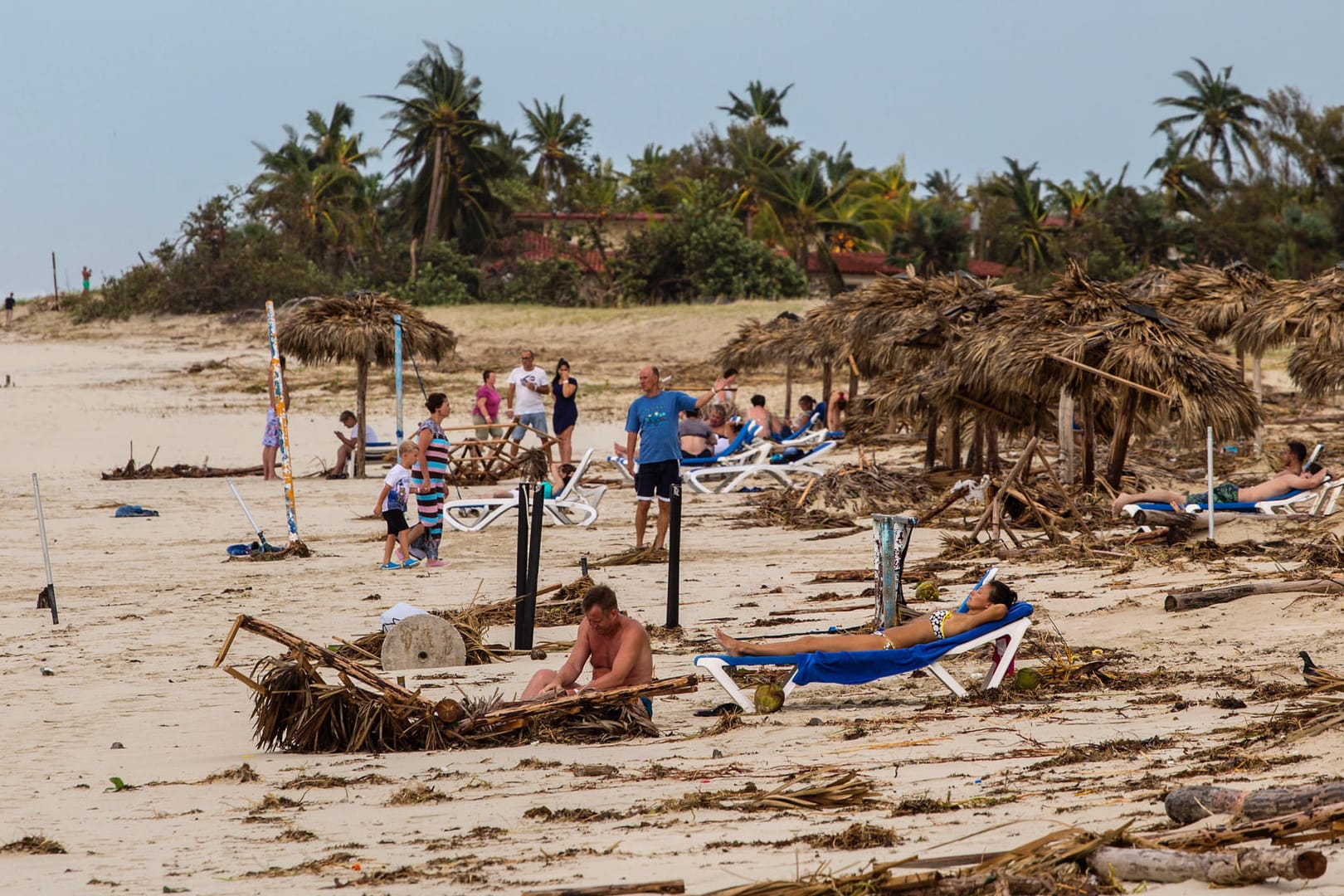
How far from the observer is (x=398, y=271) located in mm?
45875

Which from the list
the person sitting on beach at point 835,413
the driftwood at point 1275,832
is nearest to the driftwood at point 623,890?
the driftwood at point 1275,832

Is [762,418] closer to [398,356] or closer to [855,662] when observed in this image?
[398,356]

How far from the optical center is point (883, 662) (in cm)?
609

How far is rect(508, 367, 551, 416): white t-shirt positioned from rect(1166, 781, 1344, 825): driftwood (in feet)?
45.7

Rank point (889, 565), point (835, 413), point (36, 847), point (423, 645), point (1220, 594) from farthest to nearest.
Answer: point (835, 413), point (1220, 594), point (423, 645), point (889, 565), point (36, 847)

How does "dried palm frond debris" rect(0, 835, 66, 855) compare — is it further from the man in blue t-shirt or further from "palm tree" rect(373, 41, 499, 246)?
"palm tree" rect(373, 41, 499, 246)

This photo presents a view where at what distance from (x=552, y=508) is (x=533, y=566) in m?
5.47

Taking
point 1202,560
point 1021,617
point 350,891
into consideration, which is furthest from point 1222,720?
point 1202,560

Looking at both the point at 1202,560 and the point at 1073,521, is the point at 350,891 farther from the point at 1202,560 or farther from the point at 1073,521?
the point at 1073,521

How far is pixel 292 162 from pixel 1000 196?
2442cm

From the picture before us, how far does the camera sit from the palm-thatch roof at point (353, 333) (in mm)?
18156

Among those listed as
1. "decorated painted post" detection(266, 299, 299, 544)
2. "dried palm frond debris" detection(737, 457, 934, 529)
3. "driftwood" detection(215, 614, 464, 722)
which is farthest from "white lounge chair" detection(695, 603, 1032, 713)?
"dried palm frond debris" detection(737, 457, 934, 529)

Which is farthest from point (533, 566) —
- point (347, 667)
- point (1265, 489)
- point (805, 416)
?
point (805, 416)

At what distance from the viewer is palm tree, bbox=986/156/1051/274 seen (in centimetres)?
4466
